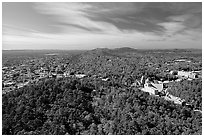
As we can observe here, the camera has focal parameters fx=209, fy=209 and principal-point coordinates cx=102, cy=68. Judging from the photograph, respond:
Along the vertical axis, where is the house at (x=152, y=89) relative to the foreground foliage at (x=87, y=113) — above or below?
below

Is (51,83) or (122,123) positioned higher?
(51,83)

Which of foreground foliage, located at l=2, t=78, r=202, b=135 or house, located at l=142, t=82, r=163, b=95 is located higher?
foreground foliage, located at l=2, t=78, r=202, b=135

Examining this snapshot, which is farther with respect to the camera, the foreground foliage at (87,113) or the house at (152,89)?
the house at (152,89)

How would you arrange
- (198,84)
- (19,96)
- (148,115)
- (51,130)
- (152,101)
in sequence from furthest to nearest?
(198,84) < (152,101) < (19,96) < (148,115) < (51,130)

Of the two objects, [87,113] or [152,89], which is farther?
[152,89]

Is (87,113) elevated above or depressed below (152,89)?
above

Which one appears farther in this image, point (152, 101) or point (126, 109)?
point (152, 101)

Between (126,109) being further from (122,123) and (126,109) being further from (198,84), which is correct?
(198,84)

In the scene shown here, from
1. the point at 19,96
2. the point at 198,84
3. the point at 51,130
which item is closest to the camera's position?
the point at 51,130

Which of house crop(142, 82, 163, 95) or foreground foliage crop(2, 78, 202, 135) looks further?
house crop(142, 82, 163, 95)

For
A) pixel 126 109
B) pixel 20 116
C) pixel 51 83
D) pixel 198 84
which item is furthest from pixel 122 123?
pixel 198 84
